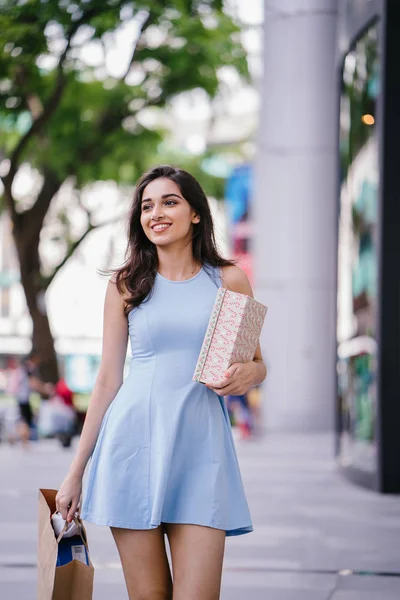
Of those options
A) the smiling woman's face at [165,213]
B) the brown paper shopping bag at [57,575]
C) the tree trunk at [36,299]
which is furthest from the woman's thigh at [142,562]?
the tree trunk at [36,299]

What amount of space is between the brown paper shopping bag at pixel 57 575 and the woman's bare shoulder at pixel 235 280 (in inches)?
33.2

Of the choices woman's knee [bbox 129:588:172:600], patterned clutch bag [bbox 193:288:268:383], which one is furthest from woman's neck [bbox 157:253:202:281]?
woman's knee [bbox 129:588:172:600]

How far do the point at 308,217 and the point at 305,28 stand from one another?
11.3 feet

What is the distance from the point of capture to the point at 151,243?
3.75m

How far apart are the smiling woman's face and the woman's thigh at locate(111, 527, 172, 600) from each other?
0.85 metres

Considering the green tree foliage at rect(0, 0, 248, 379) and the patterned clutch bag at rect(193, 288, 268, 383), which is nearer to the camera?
the patterned clutch bag at rect(193, 288, 268, 383)

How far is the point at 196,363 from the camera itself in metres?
3.46

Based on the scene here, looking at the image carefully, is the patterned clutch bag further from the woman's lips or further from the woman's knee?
the woman's knee

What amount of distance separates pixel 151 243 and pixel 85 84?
20009mm

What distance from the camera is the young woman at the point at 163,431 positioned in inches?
133

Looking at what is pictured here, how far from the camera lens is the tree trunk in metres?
24.3

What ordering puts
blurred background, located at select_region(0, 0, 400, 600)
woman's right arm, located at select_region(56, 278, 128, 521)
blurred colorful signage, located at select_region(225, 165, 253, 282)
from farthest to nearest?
1. blurred colorful signage, located at select_region(225, 165, 253, 282)
2. blurred background, located at select_region(0, 0, 400, 600)
3. woman's right arm, located at select_region(56, 278, 128, 521)

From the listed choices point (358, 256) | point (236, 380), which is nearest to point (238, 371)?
point (236, 380)

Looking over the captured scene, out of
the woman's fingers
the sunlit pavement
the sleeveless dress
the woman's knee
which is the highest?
the sleeveless dress
